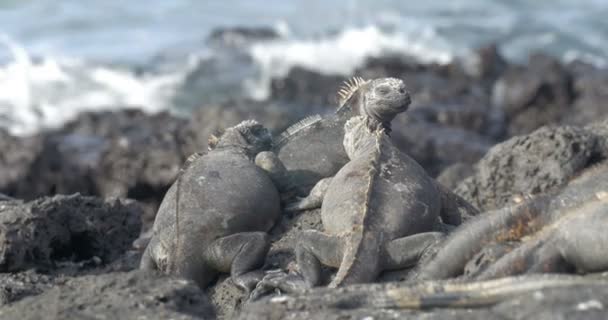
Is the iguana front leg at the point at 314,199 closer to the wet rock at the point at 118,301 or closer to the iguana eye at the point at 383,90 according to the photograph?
the iguana eye at the point at 383,90

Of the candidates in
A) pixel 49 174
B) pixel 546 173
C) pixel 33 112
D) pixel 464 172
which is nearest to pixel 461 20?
pixel 33 112

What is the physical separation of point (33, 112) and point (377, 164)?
1939cm

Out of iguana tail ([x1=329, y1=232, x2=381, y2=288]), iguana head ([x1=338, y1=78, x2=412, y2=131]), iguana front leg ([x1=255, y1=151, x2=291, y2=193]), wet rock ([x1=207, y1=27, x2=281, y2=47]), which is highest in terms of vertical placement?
iguana head ([x1=338, y1=78, x2=412, y2=131])

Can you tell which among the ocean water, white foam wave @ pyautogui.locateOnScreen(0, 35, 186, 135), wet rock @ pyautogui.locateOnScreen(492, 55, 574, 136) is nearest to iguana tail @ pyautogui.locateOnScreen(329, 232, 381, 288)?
wet rock @ pyautogui.locateOnScreen(492, 55, 574, 136)

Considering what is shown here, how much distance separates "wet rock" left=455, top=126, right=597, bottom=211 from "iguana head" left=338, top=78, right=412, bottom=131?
42.9 inches

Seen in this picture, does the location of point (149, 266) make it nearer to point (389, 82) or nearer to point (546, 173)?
point (389, 82)

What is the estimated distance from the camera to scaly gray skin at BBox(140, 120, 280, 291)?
19.8 feet

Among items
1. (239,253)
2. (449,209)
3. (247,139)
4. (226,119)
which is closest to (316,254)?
(239,253)

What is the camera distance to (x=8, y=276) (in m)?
6.28

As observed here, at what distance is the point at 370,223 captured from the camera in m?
5.61

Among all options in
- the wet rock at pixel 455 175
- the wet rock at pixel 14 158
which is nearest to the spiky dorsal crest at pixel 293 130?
the wet rock at pixel 455 175

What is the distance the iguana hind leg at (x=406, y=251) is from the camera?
5.55 metres

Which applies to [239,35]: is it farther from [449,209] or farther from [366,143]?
[449,209]

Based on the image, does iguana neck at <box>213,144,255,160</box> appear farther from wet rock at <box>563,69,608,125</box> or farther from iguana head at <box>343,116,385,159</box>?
wet rock at <box>563,69,608,125</box>
